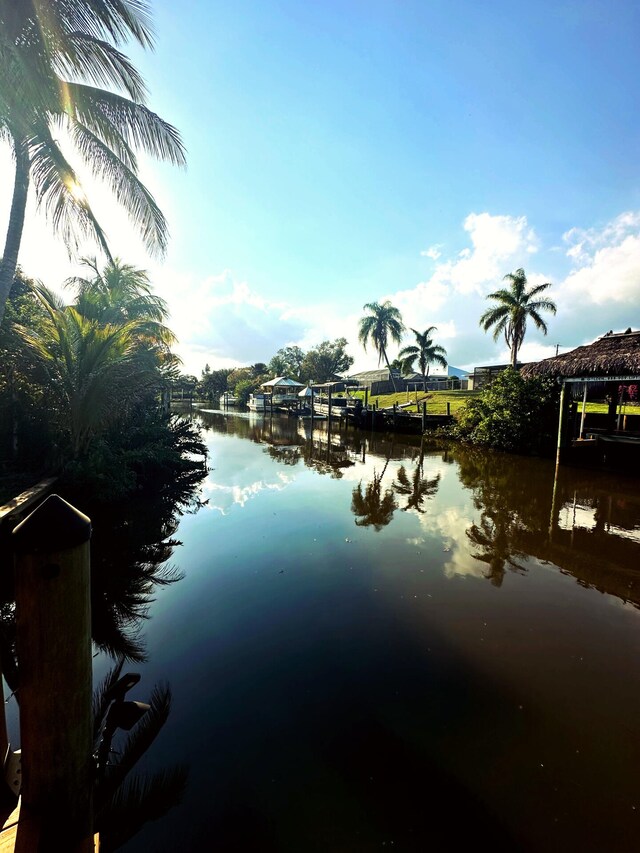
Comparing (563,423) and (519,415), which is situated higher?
(519,415)

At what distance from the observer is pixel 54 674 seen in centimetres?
143

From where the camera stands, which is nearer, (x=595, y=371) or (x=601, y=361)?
(x=601, y=361)

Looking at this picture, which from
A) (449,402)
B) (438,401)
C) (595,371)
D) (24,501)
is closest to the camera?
(24,501)

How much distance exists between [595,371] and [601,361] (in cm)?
40

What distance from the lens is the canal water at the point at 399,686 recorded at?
2.26 meters

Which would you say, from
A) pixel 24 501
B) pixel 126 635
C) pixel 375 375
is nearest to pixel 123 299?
pixel 24 501

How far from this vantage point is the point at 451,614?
437cm

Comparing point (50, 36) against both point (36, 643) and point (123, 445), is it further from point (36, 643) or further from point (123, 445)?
point (36, 643)

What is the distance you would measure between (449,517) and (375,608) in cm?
407

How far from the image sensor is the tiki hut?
12477 mm

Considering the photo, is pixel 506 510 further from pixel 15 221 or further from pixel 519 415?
pixel 15 221

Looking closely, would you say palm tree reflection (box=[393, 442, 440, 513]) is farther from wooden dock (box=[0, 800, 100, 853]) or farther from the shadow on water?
wooden dock (box=[0, 800, 100, 853])

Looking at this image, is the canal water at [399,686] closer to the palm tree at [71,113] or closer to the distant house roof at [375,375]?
the palm tree at [71,113]

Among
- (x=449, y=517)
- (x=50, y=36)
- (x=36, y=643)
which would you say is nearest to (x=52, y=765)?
(x=36, y=643)
